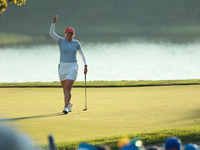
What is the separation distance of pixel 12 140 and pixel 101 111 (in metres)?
8.98

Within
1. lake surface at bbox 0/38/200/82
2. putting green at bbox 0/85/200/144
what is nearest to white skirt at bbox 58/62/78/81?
putting green at bbox 0/85/200/144

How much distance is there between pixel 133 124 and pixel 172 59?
39659 millimetres

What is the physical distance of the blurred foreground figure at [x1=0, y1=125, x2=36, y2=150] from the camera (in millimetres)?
1552

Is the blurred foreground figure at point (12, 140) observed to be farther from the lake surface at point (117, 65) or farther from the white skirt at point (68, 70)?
the lake surface at point (117, 65)

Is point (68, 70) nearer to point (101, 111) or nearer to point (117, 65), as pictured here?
point (101, 111)

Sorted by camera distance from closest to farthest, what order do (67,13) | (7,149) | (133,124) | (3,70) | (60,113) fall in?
1. (7,149)
2. (133,124)
3. (60,113)
4. (3,70)
5. (67,13)

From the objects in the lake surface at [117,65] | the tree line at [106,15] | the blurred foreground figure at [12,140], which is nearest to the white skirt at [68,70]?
Result: the blurred foreground figure at [12,140]

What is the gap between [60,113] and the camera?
35.1 ft

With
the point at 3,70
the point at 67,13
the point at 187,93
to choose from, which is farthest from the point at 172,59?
the point at 67,13

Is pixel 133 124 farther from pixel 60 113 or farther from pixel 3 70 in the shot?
pixel 3 70

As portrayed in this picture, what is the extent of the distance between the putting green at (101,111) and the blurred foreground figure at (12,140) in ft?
12.3

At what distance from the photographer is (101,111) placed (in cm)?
1052

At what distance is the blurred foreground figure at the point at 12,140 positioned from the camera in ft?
5.09

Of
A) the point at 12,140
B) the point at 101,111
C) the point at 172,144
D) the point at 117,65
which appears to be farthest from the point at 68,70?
the point at 117,65
